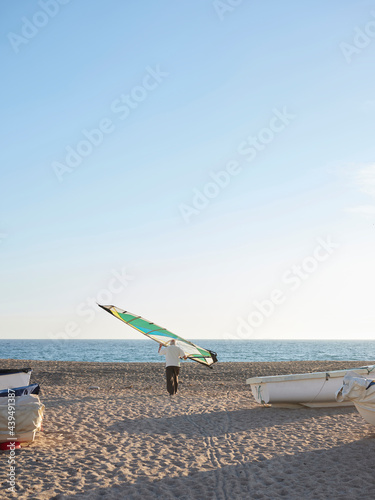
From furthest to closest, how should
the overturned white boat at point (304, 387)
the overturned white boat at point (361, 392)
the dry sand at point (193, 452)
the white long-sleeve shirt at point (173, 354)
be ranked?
the white long-sleeve shirt at point (173, 354), the overturned white boat at point (304, 387), the overturned white boat at point (361, 392), the dry sand at point (193, 452)

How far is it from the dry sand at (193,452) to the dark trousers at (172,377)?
700mm

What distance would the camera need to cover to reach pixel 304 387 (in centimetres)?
859

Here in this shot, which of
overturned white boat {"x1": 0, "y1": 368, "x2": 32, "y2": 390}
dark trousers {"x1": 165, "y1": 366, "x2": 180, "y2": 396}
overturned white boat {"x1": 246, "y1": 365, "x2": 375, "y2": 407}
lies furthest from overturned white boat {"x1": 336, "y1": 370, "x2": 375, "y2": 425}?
overturned white boat {"x1": 0, "y1": 368, "x2": 32, "y2": 390}

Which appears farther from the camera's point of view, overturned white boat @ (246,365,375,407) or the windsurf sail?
the windsurf sail

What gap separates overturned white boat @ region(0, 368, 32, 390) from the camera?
8.19 meters

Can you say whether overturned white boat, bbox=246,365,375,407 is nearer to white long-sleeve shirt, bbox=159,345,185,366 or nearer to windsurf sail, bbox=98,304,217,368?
white long-sleeve shirt, bbox=159,345,185,366

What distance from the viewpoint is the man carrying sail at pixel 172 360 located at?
10102 millimetres

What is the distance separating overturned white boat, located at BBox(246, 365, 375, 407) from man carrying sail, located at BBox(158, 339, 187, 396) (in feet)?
7.05

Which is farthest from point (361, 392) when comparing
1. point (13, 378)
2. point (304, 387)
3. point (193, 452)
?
point (13, 378)

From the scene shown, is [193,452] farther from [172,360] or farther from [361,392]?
[172,360]

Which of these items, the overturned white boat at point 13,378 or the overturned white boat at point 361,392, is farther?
the overturned white boat at point 13,378

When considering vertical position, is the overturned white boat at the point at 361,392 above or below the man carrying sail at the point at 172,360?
below

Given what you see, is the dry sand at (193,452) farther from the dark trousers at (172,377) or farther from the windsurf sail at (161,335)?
the windsurf sail at (161,335)

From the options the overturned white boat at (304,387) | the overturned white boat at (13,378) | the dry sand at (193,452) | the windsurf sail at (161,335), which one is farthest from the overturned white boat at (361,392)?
the overturned white boat at (13,378)
